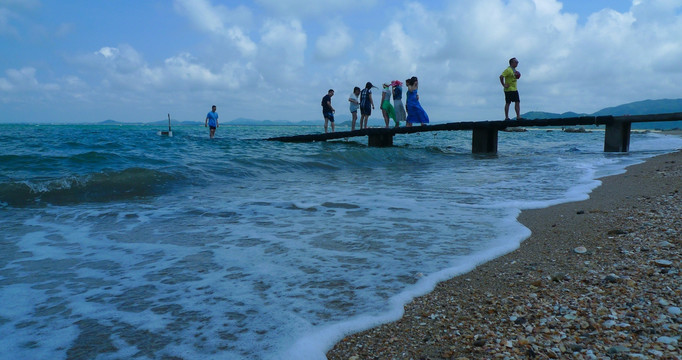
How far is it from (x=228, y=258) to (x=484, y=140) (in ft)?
44.3

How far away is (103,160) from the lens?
10023mm

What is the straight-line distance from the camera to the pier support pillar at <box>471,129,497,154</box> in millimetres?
15047

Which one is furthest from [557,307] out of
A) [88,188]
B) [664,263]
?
[88,188]

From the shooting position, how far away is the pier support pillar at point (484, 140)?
592 inches

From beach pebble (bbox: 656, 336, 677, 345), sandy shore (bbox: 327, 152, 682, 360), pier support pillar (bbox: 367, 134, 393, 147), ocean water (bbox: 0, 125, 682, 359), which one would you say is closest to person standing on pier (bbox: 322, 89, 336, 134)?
pier support pillar (bbox: 367, 134, 393, 147)

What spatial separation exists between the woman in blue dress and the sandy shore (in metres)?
10.4

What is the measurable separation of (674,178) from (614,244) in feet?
13.7

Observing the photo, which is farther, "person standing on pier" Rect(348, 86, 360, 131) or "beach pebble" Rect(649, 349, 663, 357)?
"person standing on pier" Rect(348, 86, 360, 131)

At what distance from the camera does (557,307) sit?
1883 mm

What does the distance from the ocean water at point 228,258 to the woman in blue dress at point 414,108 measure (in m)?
6.81

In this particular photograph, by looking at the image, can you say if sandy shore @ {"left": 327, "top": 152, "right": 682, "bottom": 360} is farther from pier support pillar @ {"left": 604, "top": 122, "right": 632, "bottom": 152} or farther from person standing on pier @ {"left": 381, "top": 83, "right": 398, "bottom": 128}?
pier support pillar @ {"left": 604, "top": 122, "right": 632, "bottom": 152}

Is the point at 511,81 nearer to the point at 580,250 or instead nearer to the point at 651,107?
the point at 580,250

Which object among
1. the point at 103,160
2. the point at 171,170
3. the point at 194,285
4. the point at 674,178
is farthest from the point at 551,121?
the point at 194,285

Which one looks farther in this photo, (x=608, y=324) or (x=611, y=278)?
(x=611, y=278)
